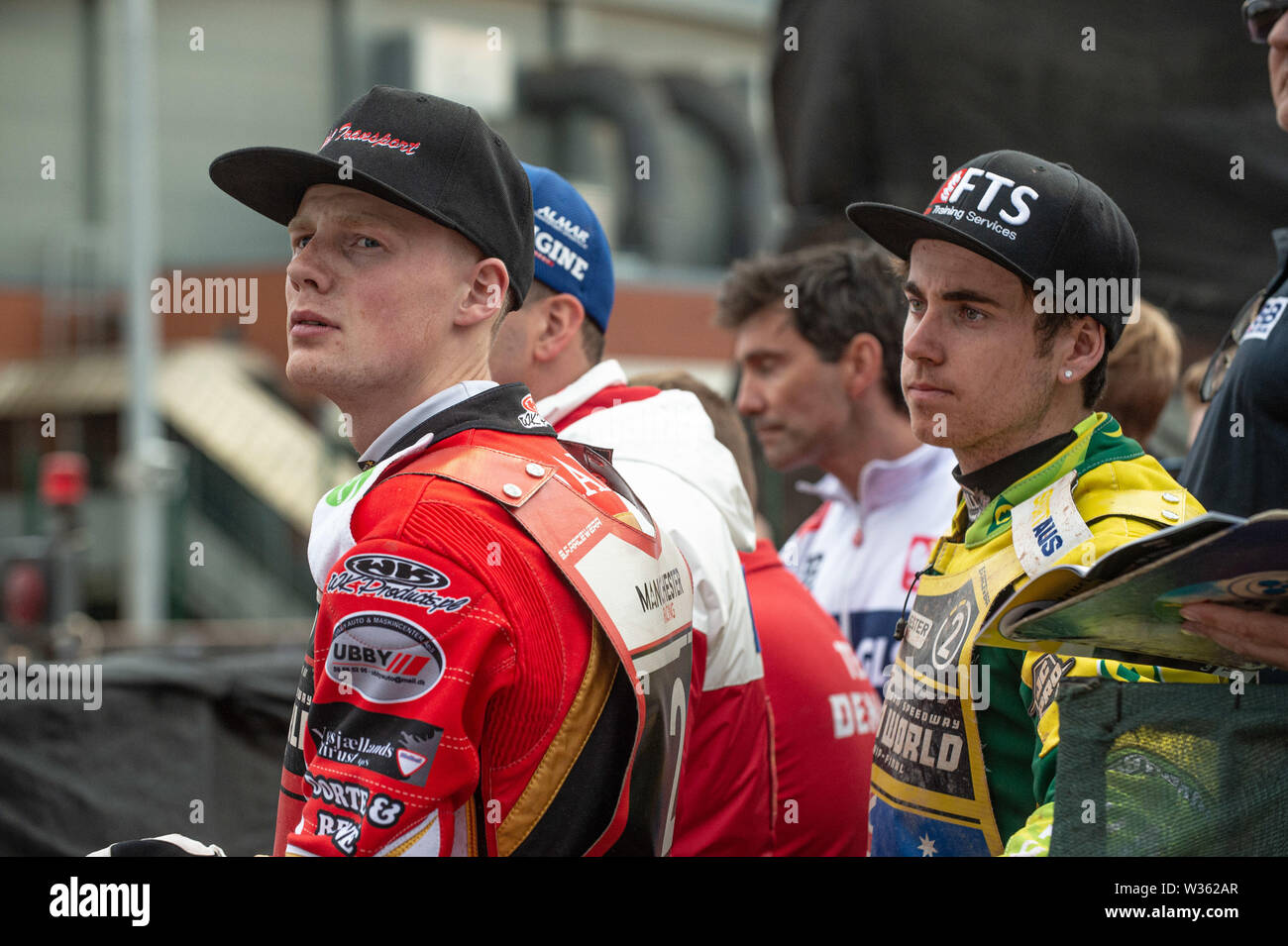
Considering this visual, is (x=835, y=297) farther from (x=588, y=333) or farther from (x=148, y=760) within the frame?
(x=148, y=760)

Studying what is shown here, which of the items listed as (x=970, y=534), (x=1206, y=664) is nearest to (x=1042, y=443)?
(x=970, y=534)

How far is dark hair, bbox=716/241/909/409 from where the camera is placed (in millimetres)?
4223

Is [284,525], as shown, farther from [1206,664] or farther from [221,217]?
[1206,664]

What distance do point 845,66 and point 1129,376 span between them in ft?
8.58

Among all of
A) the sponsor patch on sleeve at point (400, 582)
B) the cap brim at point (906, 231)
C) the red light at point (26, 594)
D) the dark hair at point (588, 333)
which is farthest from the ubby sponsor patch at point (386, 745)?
the red light at point (26, 594)

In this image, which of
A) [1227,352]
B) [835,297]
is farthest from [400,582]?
[835,297]

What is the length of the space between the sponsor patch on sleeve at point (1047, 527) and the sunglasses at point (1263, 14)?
3.73 feet

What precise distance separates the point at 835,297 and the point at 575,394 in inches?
60.5

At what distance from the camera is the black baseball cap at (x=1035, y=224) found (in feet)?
7.36

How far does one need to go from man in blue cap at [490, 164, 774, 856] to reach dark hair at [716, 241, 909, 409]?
1.21m

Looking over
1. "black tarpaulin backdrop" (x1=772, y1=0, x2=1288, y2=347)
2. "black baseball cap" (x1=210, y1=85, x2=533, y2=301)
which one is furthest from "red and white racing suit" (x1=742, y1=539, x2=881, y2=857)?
"black tarpaulin backdrop" (x1=772, y1=0, x2=1288, y2=347)

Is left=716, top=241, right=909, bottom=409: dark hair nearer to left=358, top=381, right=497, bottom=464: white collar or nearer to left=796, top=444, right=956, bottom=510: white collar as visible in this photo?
left=796, top=444, right=956, bottom=510: white collar

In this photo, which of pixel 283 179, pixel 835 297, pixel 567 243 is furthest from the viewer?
pixel 835 297

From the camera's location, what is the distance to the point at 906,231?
2.42 metres
